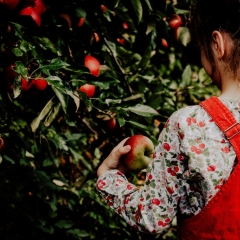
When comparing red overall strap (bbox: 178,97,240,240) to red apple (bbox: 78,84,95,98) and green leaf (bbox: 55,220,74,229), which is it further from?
green leaf (bbox: 55,220,74,229)

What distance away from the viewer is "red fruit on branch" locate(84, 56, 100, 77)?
5.00 feet

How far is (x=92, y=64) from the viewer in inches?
60.4

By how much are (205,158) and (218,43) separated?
0.79ft

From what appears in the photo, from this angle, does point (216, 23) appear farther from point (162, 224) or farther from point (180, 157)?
point (162, 224)

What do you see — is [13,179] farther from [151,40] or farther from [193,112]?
[193,112]

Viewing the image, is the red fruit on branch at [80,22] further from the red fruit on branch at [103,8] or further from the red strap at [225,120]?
the red strap at [225,120]

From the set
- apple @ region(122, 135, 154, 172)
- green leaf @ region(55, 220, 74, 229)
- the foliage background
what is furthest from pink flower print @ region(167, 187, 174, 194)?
green leaf @ region(55, 220, 74, 229)

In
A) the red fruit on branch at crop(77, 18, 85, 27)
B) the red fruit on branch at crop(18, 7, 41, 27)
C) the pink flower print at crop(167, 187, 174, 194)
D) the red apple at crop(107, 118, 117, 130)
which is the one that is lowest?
the red apple at crop(107, 118, 117, 130)

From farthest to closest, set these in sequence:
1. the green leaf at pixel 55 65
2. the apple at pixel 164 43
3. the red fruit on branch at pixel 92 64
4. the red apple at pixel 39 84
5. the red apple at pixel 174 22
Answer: the apple at pixel 164 43 → the red apple at pixel 174 22 → the red fruit on branch at pixel 92 64 → the red apple at pixel 39 84 → the green leaf at pixel 55 65

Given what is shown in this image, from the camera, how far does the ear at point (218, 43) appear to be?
94 cm

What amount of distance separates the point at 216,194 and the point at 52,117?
0.64 meters

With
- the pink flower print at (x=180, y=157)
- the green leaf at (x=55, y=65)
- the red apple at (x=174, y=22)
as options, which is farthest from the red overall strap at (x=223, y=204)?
the red apple at (x=174, y=22)

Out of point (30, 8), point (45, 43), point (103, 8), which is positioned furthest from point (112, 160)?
point (103, 8)

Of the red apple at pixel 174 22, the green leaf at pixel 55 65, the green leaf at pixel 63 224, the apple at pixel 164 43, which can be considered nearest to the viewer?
the green leaf at pixel 55 65
